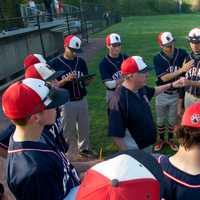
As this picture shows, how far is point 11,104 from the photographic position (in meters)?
2.92

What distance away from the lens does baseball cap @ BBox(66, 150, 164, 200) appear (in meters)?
1.62

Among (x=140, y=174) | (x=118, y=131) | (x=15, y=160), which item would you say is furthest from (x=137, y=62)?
(x=140, y=174)

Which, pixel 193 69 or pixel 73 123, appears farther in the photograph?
pixel 73 123

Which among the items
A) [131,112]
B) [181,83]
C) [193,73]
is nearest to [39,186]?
[131,112]

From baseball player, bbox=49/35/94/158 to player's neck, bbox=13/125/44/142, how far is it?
135 inches

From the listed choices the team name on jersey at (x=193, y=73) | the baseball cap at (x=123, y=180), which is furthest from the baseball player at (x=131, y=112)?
the baseball cap at (x=123, y=180)

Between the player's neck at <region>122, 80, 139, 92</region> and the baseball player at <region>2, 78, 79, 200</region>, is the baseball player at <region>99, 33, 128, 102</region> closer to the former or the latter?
the player's neck at <region>122, 80, 139, 92</region>

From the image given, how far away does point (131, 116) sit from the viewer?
479 centimetres

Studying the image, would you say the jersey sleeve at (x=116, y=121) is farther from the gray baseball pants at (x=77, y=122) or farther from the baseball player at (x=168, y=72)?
the baseball player at (x=168, y=72)

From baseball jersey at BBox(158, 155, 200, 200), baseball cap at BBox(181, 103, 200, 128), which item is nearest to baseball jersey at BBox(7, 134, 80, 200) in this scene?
baseball jersey at BBox(158, 155, 200, 200)

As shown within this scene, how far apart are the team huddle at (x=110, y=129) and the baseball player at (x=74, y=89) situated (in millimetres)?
18

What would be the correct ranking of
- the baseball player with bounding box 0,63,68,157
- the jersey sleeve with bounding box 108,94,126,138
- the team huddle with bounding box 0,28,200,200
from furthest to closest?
the jersey sleeve with bounding box 108,94,126,138 < the baseball player with bounding box 0,63,68,157 < the team huddle with bounding box 0,28,200,200

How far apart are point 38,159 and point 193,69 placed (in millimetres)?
4410

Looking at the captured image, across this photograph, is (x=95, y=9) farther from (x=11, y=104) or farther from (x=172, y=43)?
(x=11, y=104)
